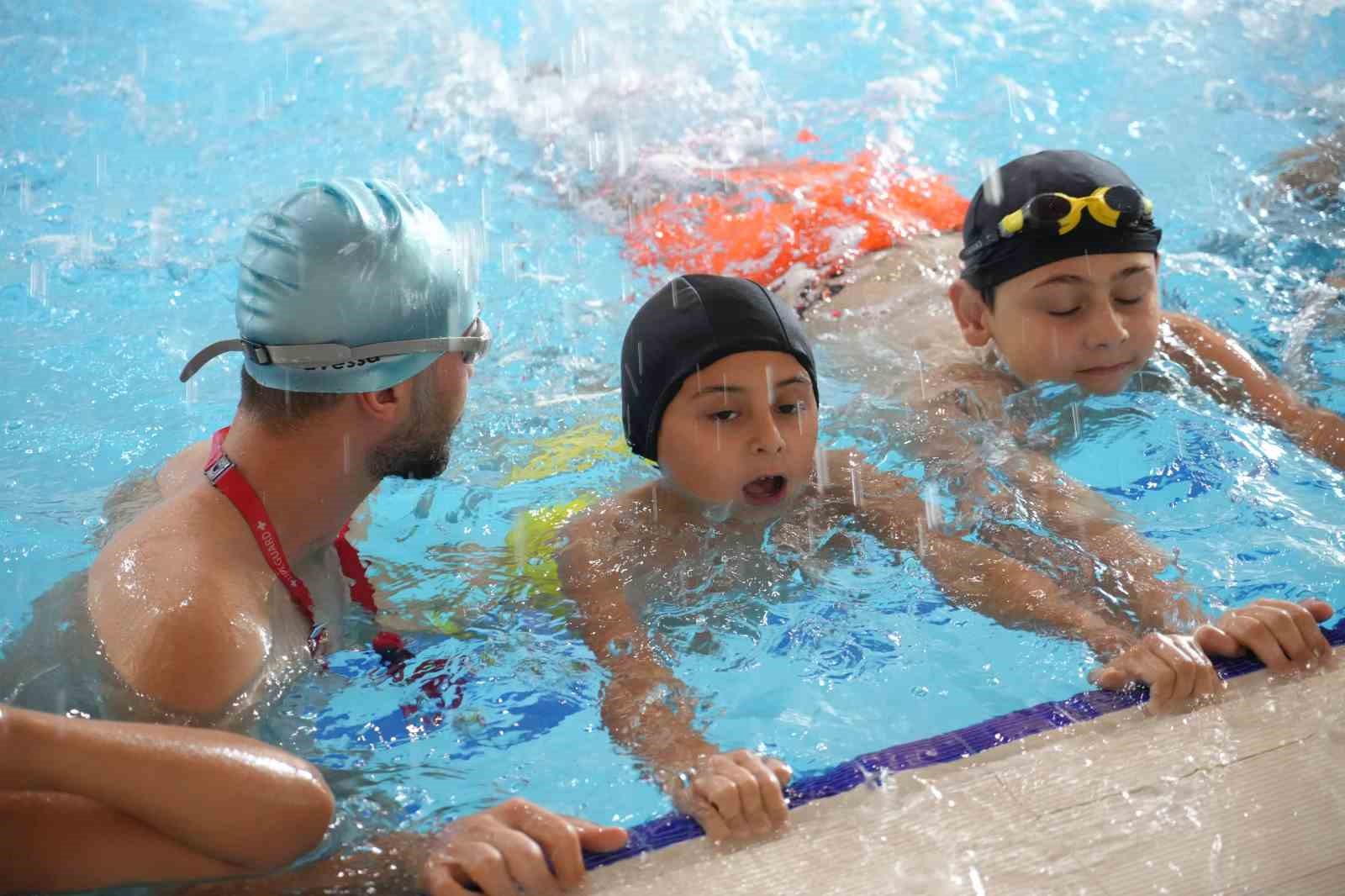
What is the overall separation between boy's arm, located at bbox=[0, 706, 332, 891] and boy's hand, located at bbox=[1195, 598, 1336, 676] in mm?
2117

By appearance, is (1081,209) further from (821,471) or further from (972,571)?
(972,571)

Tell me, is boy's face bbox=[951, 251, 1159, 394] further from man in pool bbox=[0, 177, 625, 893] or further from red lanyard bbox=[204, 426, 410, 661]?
red lanyard bbox=[204, 426, 410, 661]

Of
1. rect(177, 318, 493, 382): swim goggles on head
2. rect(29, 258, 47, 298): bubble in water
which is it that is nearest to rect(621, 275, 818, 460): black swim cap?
rect(177, 318, 493, 382): swim goggles on head

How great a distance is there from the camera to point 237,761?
2.47 m

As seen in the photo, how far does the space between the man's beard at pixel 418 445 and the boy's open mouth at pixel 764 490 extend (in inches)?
37.0

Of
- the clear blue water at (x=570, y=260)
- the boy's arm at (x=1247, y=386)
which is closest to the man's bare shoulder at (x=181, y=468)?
the clear blue water at (x=570, y=260)

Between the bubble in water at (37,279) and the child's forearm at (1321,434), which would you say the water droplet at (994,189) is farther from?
the bubble in water at (37,279)

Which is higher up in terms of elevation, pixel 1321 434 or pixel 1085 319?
pixel 1085 319

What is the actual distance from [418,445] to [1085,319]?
2552 millimetres

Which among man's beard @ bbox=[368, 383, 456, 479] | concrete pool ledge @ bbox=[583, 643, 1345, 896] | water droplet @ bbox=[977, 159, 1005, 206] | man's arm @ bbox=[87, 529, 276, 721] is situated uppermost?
water droplet @ bbox=[977, 159, 1005, 206]

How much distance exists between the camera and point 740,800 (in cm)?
263

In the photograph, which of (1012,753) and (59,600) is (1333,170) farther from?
(59,600)

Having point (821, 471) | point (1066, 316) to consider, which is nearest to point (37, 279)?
point (821, 471)

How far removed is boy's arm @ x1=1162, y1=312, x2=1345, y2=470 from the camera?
4.69 meters
